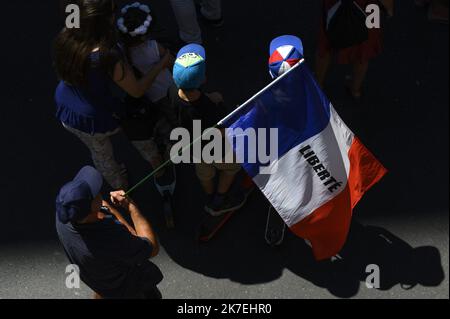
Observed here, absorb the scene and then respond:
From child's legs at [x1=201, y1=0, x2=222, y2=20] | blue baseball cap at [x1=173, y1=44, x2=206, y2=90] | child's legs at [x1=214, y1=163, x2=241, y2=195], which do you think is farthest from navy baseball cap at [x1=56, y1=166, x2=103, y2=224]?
child's legs at [x1=201, y1=0, x2=222, y2=20]

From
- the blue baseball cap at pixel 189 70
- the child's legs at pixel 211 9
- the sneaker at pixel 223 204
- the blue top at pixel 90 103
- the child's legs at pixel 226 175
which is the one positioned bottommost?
the sneaker at pixel 223 204

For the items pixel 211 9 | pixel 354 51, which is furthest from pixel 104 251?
pixel 211 9

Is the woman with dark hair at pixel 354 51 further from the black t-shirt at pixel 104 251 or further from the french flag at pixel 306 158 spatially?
the black t-shirt at pixel 104 251

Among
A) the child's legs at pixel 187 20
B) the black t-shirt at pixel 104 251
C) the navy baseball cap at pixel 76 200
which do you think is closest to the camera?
the navy baseball cap at pixel 76 200

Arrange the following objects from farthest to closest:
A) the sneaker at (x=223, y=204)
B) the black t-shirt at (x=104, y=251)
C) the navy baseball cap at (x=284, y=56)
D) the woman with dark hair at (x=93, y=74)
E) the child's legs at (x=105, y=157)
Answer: the sneaker at (x=223, y=204) < the child's legs at (x=105, y=157) < the navy baseball cap at (x=284, y=56) < the woman with dark hair at (x=93, y=74) < the black t-shirt at (x=104, y=251)

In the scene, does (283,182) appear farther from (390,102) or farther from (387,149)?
(390,102)

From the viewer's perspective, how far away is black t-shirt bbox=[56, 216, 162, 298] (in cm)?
312

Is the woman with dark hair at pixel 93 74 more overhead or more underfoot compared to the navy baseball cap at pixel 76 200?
more overhead

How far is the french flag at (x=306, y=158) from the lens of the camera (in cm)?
350

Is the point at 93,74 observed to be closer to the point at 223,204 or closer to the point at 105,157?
the point at 105,157

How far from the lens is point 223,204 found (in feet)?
15.2

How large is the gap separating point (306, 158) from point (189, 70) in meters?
0.98

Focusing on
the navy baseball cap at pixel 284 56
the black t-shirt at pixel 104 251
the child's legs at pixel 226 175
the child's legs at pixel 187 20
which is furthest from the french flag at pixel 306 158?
the child's legs at pixel 187 20

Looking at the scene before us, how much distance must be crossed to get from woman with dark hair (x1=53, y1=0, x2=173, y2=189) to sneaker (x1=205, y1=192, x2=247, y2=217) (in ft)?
3.44
